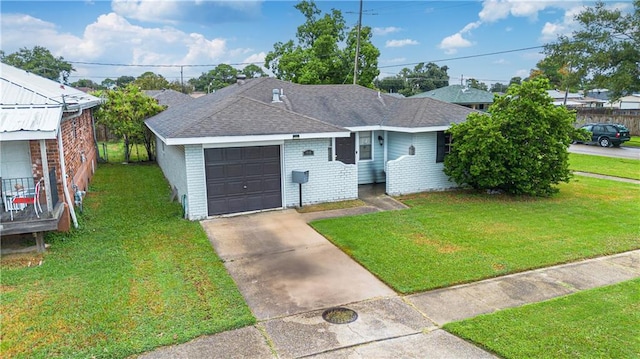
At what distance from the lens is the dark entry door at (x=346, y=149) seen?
14266 mm

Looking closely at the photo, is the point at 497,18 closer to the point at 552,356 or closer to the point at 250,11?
the point at 250,11

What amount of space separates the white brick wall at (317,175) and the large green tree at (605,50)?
27856 millimetres

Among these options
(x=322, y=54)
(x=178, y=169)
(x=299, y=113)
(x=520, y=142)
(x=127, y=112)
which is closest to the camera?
(x=178, y=169)

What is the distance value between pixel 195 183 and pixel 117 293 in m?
4.42

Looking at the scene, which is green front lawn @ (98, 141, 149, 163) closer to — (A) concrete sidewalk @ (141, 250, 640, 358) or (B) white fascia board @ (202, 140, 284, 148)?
(B) white fascia board @ (202, 140, 284, 148)

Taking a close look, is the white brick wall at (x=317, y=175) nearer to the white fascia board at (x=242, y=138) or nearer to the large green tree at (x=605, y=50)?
the white fascia board at (x=242, y=138)

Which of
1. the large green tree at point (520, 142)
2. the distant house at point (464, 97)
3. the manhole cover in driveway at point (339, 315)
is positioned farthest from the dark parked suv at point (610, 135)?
the manhole cover in driveway at point (339, 315)

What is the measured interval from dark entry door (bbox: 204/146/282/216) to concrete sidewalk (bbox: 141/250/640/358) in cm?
563

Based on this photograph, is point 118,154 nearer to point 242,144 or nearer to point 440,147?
point 242,144

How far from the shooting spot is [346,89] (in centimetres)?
1734

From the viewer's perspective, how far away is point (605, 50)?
31750mm

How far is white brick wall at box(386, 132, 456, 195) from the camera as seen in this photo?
43.8ft

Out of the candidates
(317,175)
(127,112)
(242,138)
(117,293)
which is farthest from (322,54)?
(117,293)

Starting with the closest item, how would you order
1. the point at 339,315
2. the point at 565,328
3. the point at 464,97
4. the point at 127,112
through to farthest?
the point at 565,328 → the point at 339,315 → the point at 127,112 → the point at 464,97
